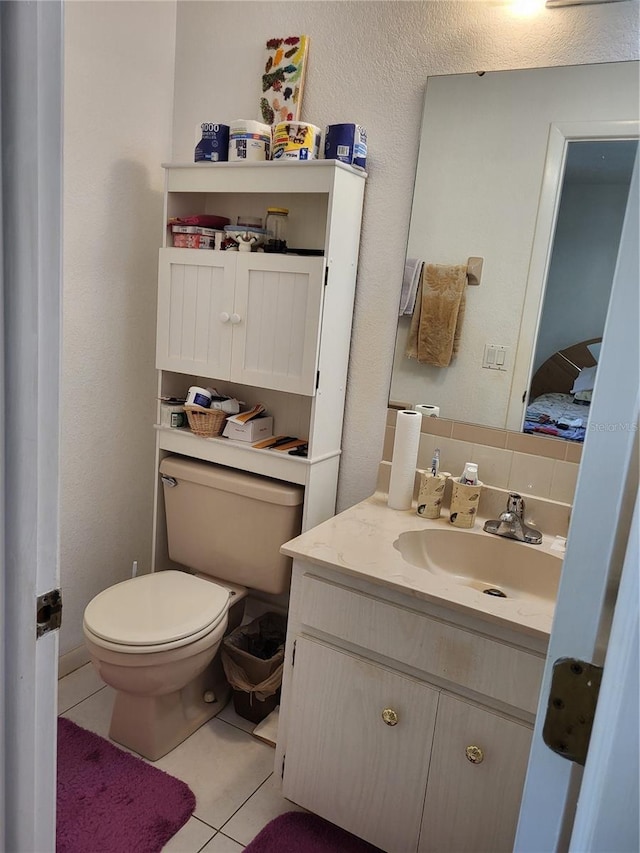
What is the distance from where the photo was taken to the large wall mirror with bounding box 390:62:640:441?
5.37 ft

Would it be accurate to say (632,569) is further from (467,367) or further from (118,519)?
(118,519)

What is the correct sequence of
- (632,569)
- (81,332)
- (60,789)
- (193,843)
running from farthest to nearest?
(81,332) → (60,789) → (193,843) → (632,569)

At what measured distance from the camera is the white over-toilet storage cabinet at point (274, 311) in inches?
74.9

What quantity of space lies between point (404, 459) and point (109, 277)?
1129 millimetres

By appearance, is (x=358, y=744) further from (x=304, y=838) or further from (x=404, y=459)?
(x=404, y=459)

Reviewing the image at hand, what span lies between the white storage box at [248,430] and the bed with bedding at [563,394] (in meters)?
0.83

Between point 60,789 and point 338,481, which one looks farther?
point 338,481

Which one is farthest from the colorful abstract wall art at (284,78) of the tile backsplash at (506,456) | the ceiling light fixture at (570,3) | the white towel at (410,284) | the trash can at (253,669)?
the trash can at (253,669)

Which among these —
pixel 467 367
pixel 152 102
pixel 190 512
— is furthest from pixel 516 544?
pixel 152 102

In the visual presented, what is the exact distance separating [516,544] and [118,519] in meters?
1.39

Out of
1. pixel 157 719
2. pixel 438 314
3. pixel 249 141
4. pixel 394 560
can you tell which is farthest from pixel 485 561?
pixel 249 141

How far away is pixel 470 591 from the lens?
1.42 meters

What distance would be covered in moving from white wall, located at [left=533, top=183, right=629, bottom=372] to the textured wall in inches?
13.4

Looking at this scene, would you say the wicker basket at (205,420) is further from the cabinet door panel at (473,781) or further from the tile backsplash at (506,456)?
the cabinet door panel at (473,781)
